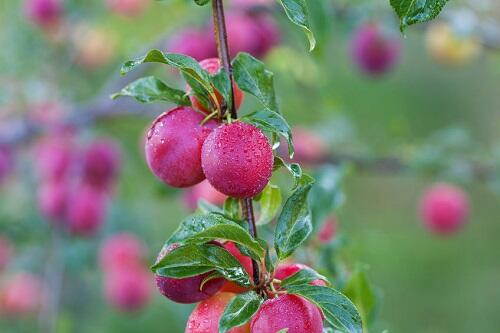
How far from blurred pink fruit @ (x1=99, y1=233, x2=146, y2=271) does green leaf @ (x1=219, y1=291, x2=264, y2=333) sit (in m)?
1.45

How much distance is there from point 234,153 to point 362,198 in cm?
361

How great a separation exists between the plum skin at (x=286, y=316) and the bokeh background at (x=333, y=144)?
0.18m

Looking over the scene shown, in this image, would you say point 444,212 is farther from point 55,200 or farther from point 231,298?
point 231,298

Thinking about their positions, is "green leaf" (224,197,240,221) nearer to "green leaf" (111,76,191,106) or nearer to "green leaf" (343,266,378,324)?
"green leaf" (111,76,191,106)

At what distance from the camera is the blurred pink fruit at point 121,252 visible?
188 cm

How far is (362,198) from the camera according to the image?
4016 millimetres

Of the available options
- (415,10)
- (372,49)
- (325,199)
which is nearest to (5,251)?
(372,49)

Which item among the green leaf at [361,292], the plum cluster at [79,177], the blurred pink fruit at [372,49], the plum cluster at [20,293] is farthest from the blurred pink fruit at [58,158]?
the green leaf at [361,292]

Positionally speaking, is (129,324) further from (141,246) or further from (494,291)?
(494,291)

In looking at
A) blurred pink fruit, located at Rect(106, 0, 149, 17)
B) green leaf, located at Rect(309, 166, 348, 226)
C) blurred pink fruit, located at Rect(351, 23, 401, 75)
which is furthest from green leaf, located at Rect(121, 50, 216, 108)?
blurred pink fruit, located at Rect(106, 0, 149, 17)

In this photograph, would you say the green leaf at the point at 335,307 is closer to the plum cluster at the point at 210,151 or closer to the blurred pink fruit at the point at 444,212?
the plum cluster at the point at 210,151

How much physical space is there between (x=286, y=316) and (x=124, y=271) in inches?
60.2

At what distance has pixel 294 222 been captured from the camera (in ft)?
1.63

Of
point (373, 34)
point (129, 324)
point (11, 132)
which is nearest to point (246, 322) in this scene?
point (11, 132)
